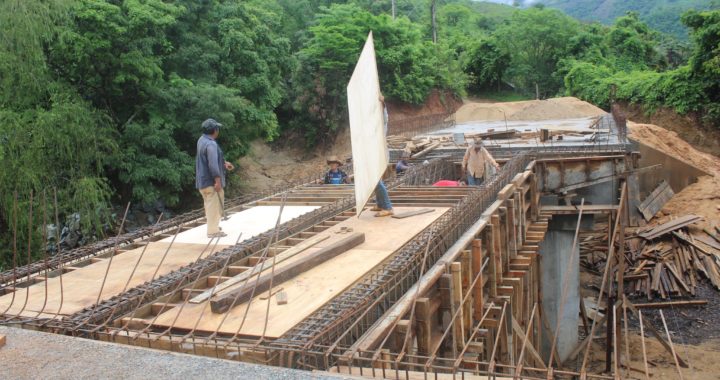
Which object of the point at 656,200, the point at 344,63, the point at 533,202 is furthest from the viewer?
the point at 344,63

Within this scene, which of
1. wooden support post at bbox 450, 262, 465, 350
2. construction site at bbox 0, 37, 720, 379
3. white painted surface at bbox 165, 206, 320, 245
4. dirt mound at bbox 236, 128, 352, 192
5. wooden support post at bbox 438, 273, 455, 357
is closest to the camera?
construction site at bbox 0, 37, 720, 379

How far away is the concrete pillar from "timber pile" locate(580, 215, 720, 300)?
2.28m

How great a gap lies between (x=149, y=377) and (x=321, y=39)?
2918cm

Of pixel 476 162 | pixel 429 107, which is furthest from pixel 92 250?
pixel 429 107

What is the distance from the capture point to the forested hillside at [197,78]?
1598cm

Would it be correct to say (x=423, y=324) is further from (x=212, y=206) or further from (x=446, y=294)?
(x=212, y=206)

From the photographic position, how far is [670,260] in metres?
15.1

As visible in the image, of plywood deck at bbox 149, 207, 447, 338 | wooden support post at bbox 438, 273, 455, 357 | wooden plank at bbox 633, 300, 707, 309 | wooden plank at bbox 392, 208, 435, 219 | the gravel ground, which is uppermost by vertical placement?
wooden plank at bbox 392, 208, 435, 219

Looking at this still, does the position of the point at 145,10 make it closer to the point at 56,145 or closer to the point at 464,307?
the point at 56,145

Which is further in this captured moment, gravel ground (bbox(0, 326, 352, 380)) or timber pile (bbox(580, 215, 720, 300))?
timber pile (bbox(580, 215, 720, 300))

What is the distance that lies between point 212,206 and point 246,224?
3.07 feet

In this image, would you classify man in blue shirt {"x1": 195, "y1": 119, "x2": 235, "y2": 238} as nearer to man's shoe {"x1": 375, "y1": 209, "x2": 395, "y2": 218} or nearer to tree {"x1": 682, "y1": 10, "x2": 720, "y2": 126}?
man's shoe {"x1": 375, "y1": 209, "x2": 395, "y2": 218}

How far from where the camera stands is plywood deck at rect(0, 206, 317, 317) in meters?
5.49

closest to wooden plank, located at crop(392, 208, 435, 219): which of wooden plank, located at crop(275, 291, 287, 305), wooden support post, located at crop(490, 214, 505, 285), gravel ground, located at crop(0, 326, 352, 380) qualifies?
wooden support post, located at crop(490, 214, 505, 285)
